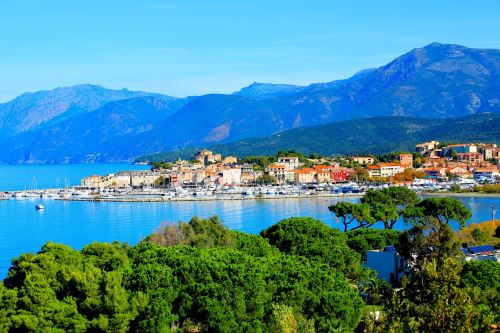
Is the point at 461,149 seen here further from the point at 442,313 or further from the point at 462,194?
the point at 442,313

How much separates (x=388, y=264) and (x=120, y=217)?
2111cm

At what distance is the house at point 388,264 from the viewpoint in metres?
13.2

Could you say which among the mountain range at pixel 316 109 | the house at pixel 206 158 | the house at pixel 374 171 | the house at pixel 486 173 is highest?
the mountain range at pixel 316 109

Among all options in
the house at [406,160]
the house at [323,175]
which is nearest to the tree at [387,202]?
the house at [323,175]

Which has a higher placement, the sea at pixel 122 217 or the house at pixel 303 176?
the house at pixel 303 176

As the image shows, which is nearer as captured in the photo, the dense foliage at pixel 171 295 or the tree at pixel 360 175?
the dense foliage at pixel 171 295

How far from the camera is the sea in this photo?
2605 centimetres

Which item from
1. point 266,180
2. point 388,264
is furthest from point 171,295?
point 266,180

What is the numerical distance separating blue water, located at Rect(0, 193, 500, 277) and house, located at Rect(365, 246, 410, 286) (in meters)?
9.68

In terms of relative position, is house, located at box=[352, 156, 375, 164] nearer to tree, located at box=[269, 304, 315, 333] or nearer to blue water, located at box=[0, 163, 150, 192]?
blue water, located at box=[0, 163, 150, 192]

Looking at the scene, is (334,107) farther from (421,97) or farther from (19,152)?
(19,152)

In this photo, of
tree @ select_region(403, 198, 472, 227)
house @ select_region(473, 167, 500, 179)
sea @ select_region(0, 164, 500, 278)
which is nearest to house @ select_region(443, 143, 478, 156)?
house @ select_region(473, 167, 500, 179)

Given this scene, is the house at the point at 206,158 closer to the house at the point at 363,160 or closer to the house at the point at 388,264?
the house at the point at 363,160

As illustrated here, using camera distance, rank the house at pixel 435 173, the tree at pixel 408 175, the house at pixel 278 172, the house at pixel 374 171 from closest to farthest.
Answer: the tree at pixel 408 175
the house at pixel 435 173
the house at pixel 278 172
the house at pixel 374 171
